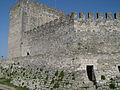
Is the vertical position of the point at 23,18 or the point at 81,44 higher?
the point at 23,18

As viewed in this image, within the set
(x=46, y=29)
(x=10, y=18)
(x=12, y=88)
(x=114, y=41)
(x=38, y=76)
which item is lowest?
(x=12, y=88)

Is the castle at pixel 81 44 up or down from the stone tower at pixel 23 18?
down

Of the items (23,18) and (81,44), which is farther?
(23,18)

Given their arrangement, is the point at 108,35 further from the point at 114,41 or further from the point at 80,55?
the point at 80,55

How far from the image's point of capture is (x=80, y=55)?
12.2 metres

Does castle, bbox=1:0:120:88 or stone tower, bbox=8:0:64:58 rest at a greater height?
stone tower, bbox=8:0:64:58

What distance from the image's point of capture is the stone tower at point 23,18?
853 inches

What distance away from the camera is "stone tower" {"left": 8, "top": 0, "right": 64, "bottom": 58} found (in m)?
21.7

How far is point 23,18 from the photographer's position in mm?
21609

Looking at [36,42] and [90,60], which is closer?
[90,60]

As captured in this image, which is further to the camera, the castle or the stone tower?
the stone tower

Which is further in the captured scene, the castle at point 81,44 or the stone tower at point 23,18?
the stone tower at point 23,18

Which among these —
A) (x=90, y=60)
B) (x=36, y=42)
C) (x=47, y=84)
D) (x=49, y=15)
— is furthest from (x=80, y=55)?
(x=49, y=15)

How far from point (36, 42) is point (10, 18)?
7.92 m
